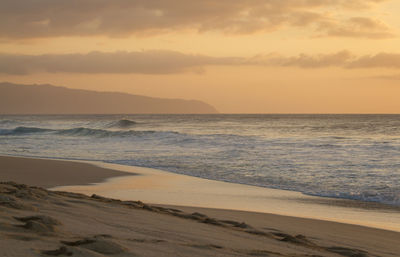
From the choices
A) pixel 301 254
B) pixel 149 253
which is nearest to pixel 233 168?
pixel 301 254

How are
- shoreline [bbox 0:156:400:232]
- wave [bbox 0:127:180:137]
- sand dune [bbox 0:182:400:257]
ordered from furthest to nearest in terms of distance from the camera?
wave [bbox 0:127:180:137] < shoreline [bbox 0:156:400:232] < sand dune [bbox 0:182:400:257]

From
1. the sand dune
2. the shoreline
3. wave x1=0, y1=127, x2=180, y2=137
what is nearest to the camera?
the sand dune

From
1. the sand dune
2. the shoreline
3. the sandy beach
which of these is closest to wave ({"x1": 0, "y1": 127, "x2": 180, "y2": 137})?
the shoreline

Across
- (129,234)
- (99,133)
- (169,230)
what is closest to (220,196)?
(169,230)

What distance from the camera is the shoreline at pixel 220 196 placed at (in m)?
8.70

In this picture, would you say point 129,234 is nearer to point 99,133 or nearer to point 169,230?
point 169,230

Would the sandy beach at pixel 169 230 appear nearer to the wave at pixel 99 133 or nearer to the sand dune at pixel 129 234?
the sand dune at pixel 129 234

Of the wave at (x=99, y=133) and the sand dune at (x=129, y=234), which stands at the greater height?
the sand dune at (x=129, y=234)

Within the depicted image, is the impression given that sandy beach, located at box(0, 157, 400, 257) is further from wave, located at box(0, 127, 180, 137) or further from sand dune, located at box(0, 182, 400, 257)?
wave, located at box(0, 127, 180, 137)

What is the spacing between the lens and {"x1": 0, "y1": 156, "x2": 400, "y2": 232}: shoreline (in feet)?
28.5

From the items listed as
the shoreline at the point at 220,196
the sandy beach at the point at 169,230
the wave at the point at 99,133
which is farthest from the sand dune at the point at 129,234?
the wave at the point at 99,133

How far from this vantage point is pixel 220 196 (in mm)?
10594

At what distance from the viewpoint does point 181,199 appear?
396 inches

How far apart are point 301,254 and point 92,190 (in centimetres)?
729
